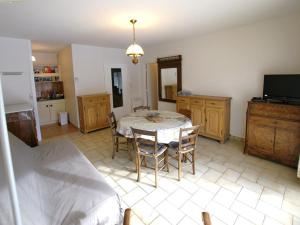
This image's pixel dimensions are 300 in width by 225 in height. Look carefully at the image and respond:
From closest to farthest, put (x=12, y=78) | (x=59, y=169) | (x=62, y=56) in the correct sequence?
(x=59, y=169) → (x=12, y=78) → (x=62, y=56)

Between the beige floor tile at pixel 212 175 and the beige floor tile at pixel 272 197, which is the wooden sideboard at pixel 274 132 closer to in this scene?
the beige floor tile at pixel 272 197

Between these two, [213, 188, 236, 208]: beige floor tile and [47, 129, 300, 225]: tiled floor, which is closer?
[47, 129, 300, 225]: tiled floor

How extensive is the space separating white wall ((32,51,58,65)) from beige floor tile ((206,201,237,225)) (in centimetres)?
661

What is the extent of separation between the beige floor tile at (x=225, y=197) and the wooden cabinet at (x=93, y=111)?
3.63 metres

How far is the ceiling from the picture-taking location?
2.37m

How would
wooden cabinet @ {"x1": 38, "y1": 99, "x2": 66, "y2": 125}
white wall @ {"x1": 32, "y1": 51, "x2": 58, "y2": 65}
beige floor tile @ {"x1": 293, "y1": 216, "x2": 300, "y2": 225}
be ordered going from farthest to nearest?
white wall @ {"x1": 32, "y1": 51, "x2": 58, "y2": 65}, wooden cabinet @ {"x1": 38, "y1": 99, "x2": 66, "y2": 125}, beige floor tile @ {"x1": 293, "y1": 216, "x2": 300, "y2": 225}

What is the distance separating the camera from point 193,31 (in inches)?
152

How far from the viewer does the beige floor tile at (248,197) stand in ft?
7.00

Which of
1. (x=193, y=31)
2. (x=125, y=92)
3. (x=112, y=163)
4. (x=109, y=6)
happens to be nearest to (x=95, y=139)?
(x=112, y=163)

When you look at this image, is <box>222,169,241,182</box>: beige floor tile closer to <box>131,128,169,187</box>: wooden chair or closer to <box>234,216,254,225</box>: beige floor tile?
<box>234,216,254,225</box>: beige floor tile

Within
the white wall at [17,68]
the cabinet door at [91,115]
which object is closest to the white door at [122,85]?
the cabinet door at [91,115]

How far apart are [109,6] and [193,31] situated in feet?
6.91

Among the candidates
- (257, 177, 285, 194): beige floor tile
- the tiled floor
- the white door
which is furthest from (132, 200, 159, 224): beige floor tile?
the white door

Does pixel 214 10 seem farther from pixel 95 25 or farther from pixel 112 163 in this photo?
pixel 112 163
